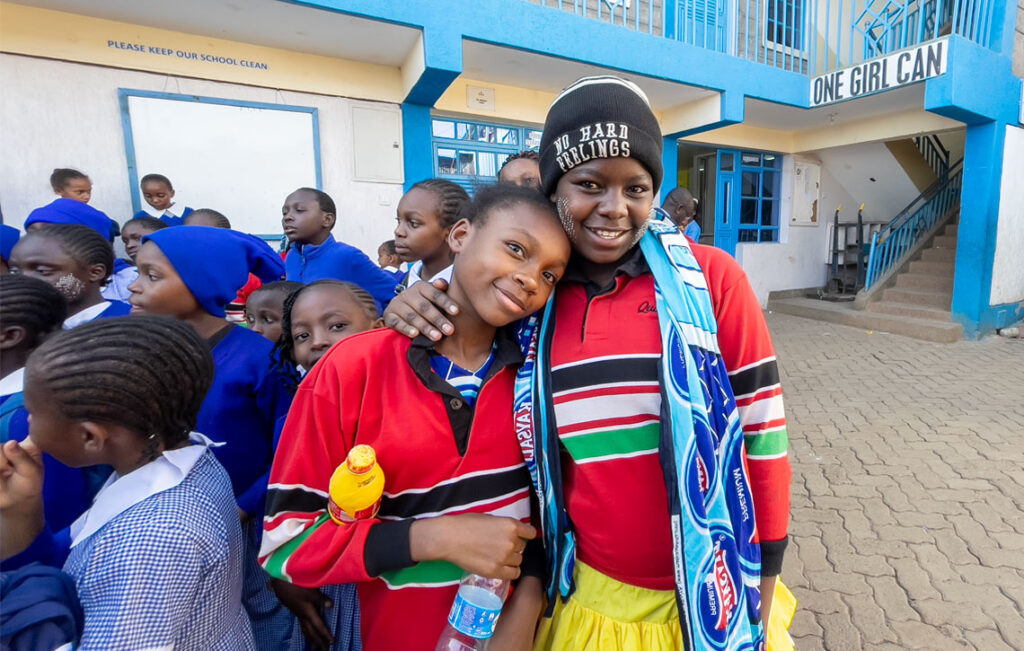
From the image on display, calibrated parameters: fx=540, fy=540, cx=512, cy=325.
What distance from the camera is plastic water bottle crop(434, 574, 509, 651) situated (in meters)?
1.00

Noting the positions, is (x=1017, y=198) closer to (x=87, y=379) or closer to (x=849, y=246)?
(x=849, y=246)

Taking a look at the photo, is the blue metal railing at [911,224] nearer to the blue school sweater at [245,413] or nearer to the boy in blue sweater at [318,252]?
the boy in blue sweater at [318,252]

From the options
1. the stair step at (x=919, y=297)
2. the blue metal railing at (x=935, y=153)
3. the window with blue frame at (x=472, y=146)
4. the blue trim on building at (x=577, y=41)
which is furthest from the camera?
the blue metal railing at (x=935, y=153)

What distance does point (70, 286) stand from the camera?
192 centimetres

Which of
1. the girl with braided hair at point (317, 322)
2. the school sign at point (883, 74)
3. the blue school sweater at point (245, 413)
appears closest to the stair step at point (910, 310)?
the school sign at point (883, 74)

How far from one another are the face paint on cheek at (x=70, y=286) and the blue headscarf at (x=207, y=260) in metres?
0.52

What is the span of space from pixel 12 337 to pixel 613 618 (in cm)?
165

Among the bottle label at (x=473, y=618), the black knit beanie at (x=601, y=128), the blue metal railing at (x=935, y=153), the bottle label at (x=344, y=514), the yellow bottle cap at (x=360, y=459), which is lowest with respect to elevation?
the bottle label at (x=473, y=618)

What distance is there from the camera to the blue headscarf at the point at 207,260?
1580 millimetres

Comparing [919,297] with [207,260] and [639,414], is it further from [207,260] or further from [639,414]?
[207,260]

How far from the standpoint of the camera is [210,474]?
1052mm

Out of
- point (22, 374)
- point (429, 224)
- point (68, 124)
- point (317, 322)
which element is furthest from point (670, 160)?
point (22, 374)

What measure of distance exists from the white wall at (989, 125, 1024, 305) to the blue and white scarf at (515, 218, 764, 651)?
27.6 feet

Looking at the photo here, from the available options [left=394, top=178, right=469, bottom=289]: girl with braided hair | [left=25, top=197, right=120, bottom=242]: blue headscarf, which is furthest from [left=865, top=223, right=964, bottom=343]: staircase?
[left=25, top=197, right=120, bottom=242]: blue headscarf
